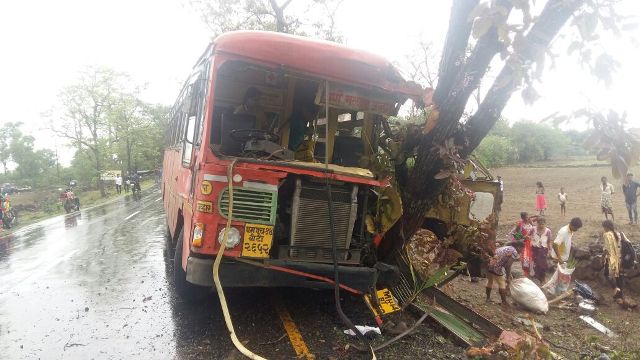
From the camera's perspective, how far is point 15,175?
175ft

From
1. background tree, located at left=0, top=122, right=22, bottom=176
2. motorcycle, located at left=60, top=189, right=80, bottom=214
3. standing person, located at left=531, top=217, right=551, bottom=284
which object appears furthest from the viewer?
background tree, located at left=0, top=122, right=22, bottom=176

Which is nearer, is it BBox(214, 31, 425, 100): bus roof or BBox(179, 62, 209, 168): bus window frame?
BBox(214, 31, 425, 100): bus roof

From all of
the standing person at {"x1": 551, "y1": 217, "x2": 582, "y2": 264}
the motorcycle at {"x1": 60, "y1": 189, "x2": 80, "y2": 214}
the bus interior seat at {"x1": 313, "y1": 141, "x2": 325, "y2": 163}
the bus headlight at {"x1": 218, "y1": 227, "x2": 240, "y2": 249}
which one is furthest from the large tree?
the motorcycle at {"x1": 60, "y1": 189, "x2": 80, "y2": 214}

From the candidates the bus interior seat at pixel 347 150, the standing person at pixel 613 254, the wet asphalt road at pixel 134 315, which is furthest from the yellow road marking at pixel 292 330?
the standing person at pixel 613 254

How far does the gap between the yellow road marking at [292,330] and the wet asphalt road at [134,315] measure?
0.05m

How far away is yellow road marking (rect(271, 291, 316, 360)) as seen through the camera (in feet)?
13.3

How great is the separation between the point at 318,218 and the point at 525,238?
19.2 ft

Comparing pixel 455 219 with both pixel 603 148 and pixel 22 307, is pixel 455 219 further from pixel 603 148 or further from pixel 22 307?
pixel 22 307

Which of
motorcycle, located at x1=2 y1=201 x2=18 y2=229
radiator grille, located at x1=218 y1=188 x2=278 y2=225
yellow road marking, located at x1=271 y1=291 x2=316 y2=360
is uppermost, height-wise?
radiator grille, located at x1=218 y1=188 x2=278 y2=225

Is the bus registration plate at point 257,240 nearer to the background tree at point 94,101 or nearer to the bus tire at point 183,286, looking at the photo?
the bus tire at point 183,286

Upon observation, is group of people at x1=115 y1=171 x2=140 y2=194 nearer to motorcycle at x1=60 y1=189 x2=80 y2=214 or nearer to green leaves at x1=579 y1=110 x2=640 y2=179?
motorcycle at x1=60 y1=189 x2=80 y2=214

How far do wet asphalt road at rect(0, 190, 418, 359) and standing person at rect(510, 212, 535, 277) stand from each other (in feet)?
14.8

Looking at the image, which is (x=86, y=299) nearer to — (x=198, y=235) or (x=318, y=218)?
(x=198, y=235)

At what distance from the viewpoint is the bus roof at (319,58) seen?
429 centimetres
